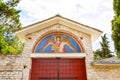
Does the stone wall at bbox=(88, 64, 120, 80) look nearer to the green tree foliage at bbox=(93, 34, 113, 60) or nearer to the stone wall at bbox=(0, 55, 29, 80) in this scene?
the stone wall at bbox=(0, 55, 29, 80)

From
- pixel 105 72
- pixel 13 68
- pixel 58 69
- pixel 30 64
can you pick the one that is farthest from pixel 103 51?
pixel 13 68

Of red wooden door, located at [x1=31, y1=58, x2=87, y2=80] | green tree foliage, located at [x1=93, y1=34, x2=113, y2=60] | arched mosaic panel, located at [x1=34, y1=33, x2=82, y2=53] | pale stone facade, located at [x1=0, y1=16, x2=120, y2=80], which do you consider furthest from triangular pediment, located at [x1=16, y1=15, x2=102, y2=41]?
green tree foliage, located at [x1=93, y1=34, x2=113, y2=60]

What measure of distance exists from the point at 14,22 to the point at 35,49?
1214 centimetres

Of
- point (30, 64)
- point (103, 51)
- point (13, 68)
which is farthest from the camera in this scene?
point (103, 51)

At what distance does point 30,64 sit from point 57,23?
9.90 ft

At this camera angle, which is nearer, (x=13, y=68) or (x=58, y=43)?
(x=13, y=68)

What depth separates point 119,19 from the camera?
11961mm

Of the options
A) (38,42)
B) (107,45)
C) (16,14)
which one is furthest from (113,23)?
(107,45)

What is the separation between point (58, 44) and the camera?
11234 mm

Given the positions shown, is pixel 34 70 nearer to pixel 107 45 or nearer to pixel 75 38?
pixel 75 38

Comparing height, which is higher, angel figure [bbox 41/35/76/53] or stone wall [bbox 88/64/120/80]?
angel figure [bbox 41/35/76/53]

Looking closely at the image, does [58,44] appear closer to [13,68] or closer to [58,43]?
[58,43]

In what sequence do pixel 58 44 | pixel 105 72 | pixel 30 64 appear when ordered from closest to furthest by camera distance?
pixel 105 72
pixel 30 64
pixel 58 44

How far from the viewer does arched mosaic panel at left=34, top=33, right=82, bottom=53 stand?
11.0m
